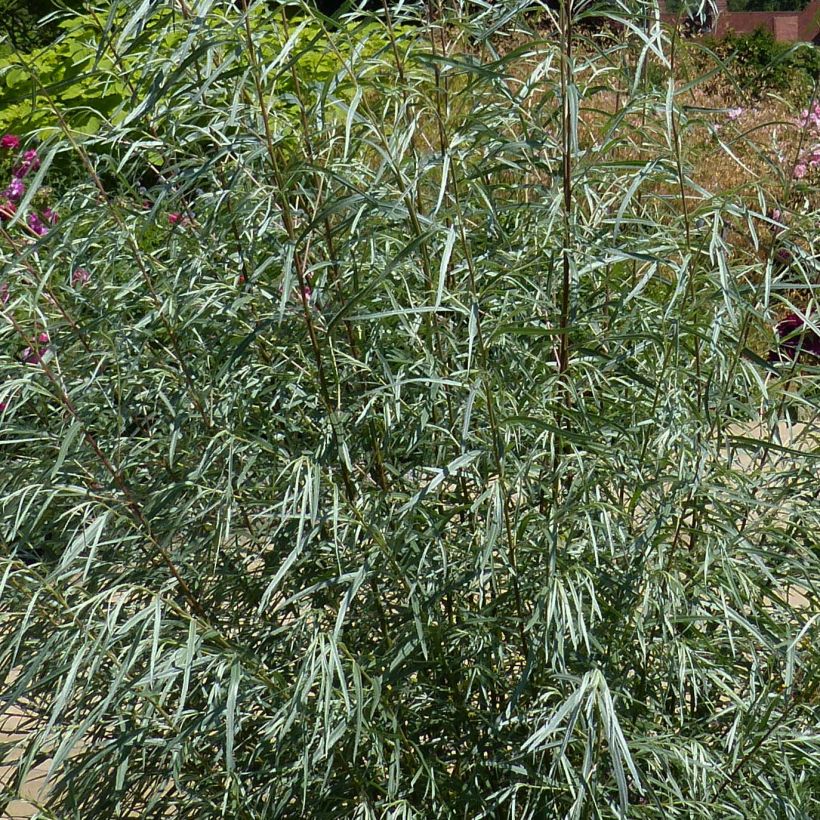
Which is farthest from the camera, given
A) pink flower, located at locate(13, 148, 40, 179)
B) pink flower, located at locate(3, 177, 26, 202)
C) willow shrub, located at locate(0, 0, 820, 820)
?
pink flower, located at locate(3, 177, 26, 202)

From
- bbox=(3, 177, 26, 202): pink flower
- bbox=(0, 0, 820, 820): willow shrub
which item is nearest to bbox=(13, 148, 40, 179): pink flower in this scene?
bbox=(0, 0, 820, 820): willow shrub

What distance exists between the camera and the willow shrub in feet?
5.42

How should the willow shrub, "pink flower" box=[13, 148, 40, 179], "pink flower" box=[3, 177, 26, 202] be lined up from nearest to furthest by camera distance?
the willow shrub, "pink flower" box=[13, 148, 40, 179], "pink flower" box=[3, 177, 26, 202]

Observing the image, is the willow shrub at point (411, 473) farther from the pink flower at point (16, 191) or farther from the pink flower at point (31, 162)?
the pink flower at point (16, 191)

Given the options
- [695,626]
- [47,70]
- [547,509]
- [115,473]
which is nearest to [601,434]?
[547,509]

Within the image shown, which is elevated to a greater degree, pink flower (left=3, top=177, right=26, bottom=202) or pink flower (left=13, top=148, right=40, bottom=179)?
pink flower (left=13, top=148, right=40, bottom=179)

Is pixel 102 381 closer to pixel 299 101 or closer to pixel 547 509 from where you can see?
pixel 299 101

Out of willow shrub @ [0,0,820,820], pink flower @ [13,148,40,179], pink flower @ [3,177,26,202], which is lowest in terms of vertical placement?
pink flower @ [3,177,26,202]

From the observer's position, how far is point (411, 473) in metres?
2.01

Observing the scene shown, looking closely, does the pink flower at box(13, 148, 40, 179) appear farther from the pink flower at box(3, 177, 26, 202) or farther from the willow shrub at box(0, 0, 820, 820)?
the pink flower at box(3, 177, 26, 202)

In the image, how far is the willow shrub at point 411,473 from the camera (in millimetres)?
1652

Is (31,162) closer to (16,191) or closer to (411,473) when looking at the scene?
(411,473)

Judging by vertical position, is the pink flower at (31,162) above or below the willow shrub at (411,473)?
above

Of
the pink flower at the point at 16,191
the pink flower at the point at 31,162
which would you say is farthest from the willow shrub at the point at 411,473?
the pink flower at the point at 16,191
